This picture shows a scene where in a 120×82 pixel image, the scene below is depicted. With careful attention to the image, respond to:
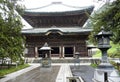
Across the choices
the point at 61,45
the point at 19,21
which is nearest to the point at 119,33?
the point at 19,21

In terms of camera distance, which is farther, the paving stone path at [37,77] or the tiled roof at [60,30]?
the tiled roof at [60,30]

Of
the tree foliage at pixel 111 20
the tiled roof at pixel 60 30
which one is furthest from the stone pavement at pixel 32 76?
the tiled roof at pixel 60 30

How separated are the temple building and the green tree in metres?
21.3

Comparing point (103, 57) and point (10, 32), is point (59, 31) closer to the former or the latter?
point (10, 32)

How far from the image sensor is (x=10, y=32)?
1477 cm

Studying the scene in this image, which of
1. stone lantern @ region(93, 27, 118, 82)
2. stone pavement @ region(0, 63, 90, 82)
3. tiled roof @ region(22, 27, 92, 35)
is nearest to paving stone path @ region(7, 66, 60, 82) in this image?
stone pavement @ region(0, 63, 90, 82)

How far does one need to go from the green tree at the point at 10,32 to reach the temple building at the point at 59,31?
21338 millimetres

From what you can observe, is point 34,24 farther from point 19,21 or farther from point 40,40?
point 19,21

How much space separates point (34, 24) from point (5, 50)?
26885 millimetres

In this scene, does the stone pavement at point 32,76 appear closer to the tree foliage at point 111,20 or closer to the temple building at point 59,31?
the tree foliage at point 111,20

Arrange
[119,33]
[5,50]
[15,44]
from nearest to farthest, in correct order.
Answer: [119,33], [5,50], [15,44]

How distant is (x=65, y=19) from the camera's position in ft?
127

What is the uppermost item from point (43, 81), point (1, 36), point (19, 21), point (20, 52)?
point (19, 21)

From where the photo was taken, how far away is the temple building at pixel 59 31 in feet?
121
